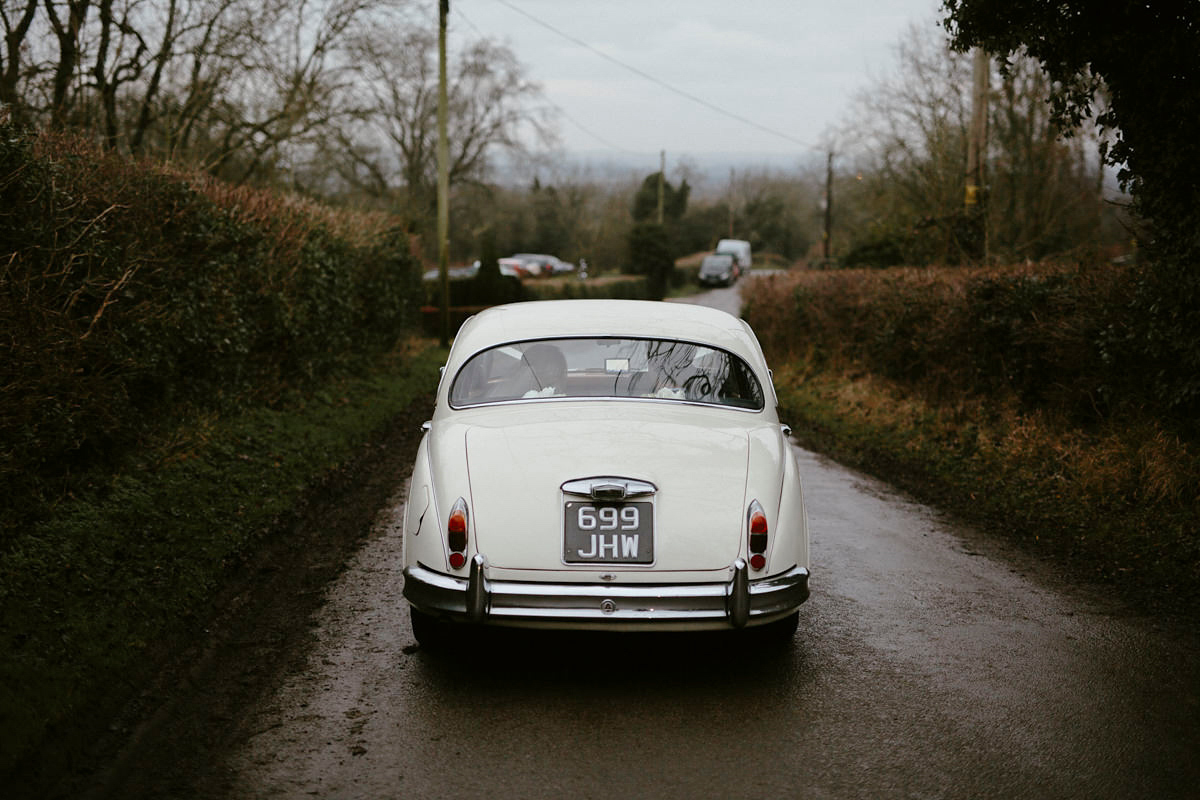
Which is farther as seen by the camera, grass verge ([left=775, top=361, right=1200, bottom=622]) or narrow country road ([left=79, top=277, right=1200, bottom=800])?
grass verge ([left=775, top=361, right=1200, bottom=622])

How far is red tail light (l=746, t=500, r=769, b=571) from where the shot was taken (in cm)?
475

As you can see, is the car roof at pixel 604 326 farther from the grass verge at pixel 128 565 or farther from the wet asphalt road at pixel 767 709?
the grass verge at pixel 128 565

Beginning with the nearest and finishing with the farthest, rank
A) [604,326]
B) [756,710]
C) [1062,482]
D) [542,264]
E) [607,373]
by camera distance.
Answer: [756,710]
[607,373]
[604,326]
[1062,482]
[542,264]

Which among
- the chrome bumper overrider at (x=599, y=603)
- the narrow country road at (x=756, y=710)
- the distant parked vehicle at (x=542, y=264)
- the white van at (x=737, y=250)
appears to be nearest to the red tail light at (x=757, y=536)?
the chrome bumper overrider at (x=599, y=603)

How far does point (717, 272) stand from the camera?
219 feet

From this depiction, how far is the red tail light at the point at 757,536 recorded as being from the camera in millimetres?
4754

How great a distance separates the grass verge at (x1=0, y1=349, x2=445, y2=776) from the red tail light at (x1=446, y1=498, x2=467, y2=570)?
150cm

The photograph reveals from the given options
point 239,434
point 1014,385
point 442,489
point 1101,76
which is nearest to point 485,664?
point 442,489

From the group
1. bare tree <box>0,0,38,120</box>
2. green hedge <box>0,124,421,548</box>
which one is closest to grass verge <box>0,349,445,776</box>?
green hedge <box>0,124,421,548</box>

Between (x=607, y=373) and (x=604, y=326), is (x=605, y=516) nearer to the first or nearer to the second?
(x=607, y=373)

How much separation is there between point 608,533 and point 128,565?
3.08 metres

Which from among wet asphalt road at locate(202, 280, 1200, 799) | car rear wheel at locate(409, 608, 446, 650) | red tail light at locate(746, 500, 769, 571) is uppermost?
red tail light at locate(746, 500, 769, 571)

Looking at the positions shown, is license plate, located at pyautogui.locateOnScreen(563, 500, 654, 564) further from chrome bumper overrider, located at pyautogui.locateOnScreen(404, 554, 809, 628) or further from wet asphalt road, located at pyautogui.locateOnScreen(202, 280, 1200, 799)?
wet asphalt road, located at pyautogui.locateOnScreen(202, 280, 1200, 799)

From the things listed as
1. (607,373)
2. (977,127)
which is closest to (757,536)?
(607,373)
